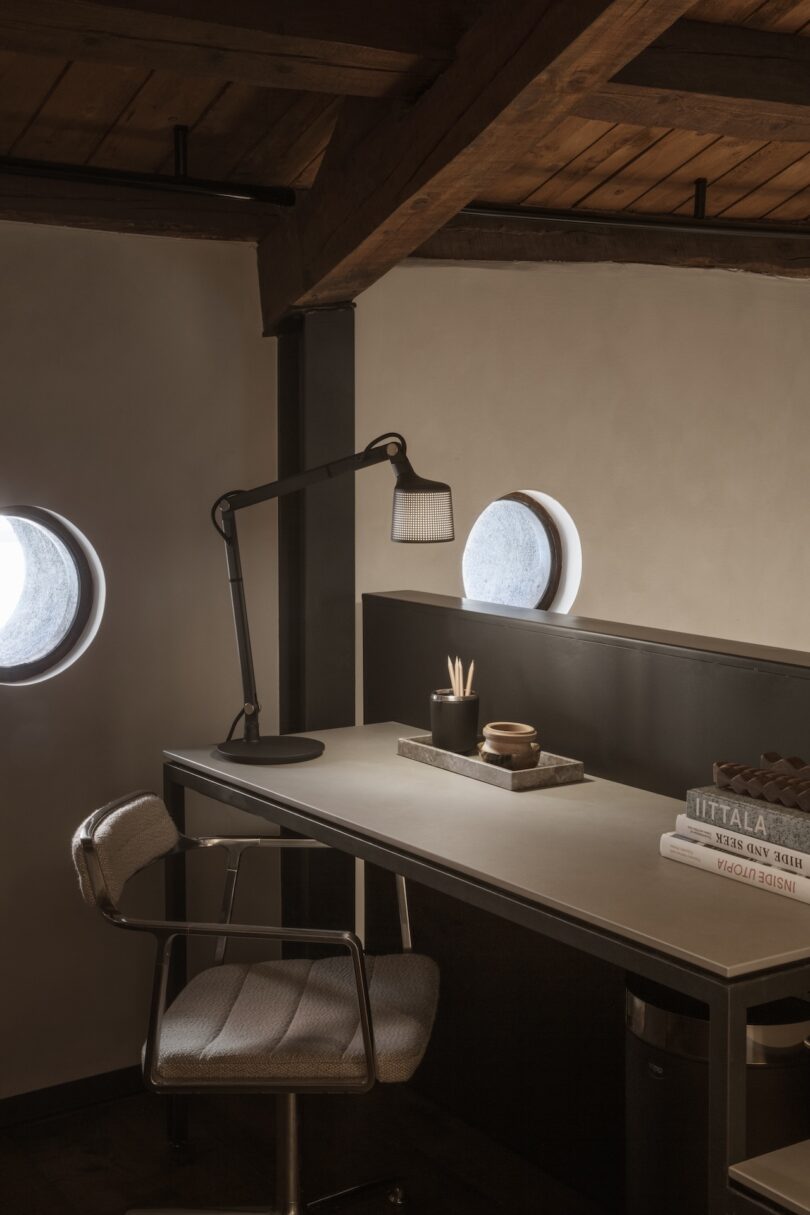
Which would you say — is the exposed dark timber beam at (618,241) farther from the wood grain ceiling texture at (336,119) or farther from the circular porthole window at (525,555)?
the circular porthole window at (525,555)

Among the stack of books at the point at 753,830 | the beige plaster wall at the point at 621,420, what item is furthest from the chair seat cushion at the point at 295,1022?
the beige plaster wall at the point at 621,420

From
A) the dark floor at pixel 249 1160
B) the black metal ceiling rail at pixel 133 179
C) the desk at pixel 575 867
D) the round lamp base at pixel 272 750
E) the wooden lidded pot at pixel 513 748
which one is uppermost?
the black metal ceiling rail at pixel 133 179

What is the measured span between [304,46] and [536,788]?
5.25 ft

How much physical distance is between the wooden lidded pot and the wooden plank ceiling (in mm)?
1172

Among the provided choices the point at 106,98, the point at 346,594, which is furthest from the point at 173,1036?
the point at 106,98

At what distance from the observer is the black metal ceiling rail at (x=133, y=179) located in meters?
3.34

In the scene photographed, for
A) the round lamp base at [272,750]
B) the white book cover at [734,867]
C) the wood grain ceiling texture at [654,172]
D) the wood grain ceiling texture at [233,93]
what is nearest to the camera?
the white book cover at [734,867]

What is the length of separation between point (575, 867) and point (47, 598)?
208 centimetres

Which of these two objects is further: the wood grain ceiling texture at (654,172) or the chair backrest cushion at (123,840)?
the wood grain ceiling texture at (654,172)

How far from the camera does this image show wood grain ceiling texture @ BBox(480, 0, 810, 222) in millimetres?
3854

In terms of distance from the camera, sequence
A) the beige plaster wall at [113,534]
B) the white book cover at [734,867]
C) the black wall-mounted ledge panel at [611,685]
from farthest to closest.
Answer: the beige plaster wall at [113,534] < the black wall-mounted ledge panel at [611,685] < the white book cover at [734,867]

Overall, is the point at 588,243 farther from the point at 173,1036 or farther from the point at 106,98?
the point at 173,1036

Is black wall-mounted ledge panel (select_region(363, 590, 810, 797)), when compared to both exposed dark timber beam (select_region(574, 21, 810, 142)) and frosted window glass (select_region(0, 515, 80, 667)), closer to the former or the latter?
frosted window glass (select_region(0, 515, 80, 667))

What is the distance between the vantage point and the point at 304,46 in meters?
2.58
